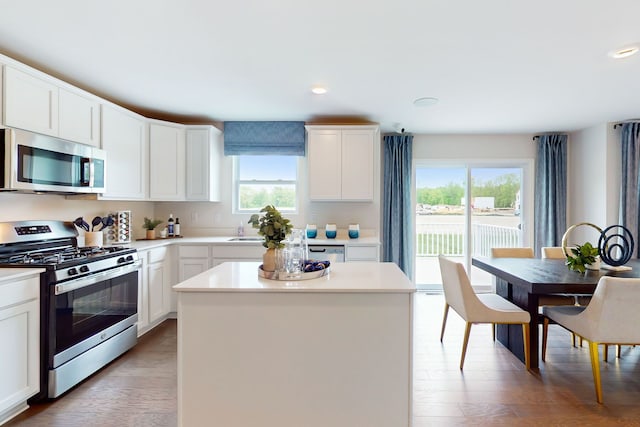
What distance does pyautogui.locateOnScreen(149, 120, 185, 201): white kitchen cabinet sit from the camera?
372 centimetres

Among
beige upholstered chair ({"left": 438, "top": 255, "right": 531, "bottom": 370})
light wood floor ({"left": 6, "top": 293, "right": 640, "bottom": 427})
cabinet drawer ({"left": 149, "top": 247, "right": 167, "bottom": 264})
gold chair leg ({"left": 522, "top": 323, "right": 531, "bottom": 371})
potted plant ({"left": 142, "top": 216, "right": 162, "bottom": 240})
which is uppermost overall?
potted plant ({"left": 142, "top": 216, "right": 162, "bottom": 240})

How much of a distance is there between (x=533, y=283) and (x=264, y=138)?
329cm

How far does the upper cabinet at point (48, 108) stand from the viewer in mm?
2213

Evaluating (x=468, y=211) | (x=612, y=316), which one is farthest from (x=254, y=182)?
(x=612, y=316)

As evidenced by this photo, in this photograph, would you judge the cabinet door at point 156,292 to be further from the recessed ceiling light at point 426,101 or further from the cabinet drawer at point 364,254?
the recessed ceiling light at point 426,101

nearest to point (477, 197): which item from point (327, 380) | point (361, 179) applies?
point (361, 179)

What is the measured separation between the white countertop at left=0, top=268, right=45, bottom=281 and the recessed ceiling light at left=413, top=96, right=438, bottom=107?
133 inches

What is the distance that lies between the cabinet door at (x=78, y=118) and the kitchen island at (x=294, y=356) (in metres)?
2.00

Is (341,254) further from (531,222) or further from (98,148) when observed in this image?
(531,222)

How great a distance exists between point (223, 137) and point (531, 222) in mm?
4504

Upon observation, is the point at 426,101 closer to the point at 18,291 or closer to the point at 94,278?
the point at 94,278

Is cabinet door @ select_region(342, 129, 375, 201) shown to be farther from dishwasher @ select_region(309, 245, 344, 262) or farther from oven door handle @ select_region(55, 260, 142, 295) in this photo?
oven door handle @ select_region(55, 260, 142, 295)

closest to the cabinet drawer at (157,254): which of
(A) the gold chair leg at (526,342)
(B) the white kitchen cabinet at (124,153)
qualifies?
(B) the white kitchen cabinet at (124,153)

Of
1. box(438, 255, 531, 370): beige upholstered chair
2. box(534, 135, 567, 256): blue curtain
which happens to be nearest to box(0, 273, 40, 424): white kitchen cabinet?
box(438, 255, 531, 370): beige upholstered chair
